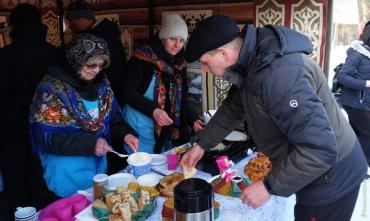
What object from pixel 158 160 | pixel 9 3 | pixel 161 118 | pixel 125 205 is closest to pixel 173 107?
pixel 161 118

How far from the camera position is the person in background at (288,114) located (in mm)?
1158

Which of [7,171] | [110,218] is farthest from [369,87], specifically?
[7,171]

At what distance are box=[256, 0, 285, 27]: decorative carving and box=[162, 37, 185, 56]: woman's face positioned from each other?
2.62 feet

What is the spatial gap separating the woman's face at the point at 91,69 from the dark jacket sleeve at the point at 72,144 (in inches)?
12.2

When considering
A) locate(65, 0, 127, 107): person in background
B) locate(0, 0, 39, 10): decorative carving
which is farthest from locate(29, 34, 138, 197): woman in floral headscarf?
locate(0, 0, 39, 10): decorative carving

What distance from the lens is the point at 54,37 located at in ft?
16.1

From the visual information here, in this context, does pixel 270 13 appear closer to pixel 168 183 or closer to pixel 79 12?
pixel 79 12

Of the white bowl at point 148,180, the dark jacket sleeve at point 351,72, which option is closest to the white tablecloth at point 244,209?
the white bowl at point 148,180

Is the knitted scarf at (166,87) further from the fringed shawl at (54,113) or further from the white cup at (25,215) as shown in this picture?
the white cup at (25,215)

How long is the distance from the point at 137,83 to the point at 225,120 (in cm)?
97

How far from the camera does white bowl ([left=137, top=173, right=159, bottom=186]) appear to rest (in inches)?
68.4

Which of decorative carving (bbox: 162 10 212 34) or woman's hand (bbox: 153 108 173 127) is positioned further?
decorative carving (bbox: 162 10 212 34)

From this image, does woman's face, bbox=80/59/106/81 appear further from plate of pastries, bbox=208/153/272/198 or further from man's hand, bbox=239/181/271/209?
man's hand, bbox=239/181/271/209

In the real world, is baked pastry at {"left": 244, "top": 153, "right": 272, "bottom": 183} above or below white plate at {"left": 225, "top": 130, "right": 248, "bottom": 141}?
below
